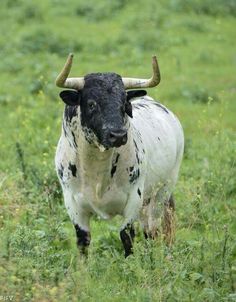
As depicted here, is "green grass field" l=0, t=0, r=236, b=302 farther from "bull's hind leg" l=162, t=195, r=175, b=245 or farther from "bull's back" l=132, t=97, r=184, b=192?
"bull's back" l=132, t=97, r=184, b=192

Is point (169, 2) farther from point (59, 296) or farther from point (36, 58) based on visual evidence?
point (59, 296)

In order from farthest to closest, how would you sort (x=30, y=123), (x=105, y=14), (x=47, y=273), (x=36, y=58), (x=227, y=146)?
1. (x=105, y=14)
2. (x=36, y=58)
3. (x=30, y=123)
4. (x=227, y=146)
5. (x=47, y=273)

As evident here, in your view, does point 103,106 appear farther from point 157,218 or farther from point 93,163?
point 157,218

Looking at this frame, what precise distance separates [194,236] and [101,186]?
1.68m

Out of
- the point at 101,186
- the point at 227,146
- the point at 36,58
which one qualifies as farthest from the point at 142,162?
the point at 36,58

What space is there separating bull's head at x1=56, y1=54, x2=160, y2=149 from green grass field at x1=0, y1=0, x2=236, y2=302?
914 mm

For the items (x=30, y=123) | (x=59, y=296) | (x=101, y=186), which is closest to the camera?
(x=59, y=296)

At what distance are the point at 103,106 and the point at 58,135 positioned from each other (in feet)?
15.8

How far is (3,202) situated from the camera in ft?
32.0

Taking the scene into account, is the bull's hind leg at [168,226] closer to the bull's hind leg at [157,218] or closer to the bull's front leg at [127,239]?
the bull's hind leg at [157,218]

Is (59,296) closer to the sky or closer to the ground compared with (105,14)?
closer to the sky

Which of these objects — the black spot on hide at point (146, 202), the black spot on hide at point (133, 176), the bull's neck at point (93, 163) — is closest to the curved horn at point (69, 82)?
the bull's neck at point (93, 163)

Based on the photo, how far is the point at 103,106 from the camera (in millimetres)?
7938

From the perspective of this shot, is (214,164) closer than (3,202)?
No
